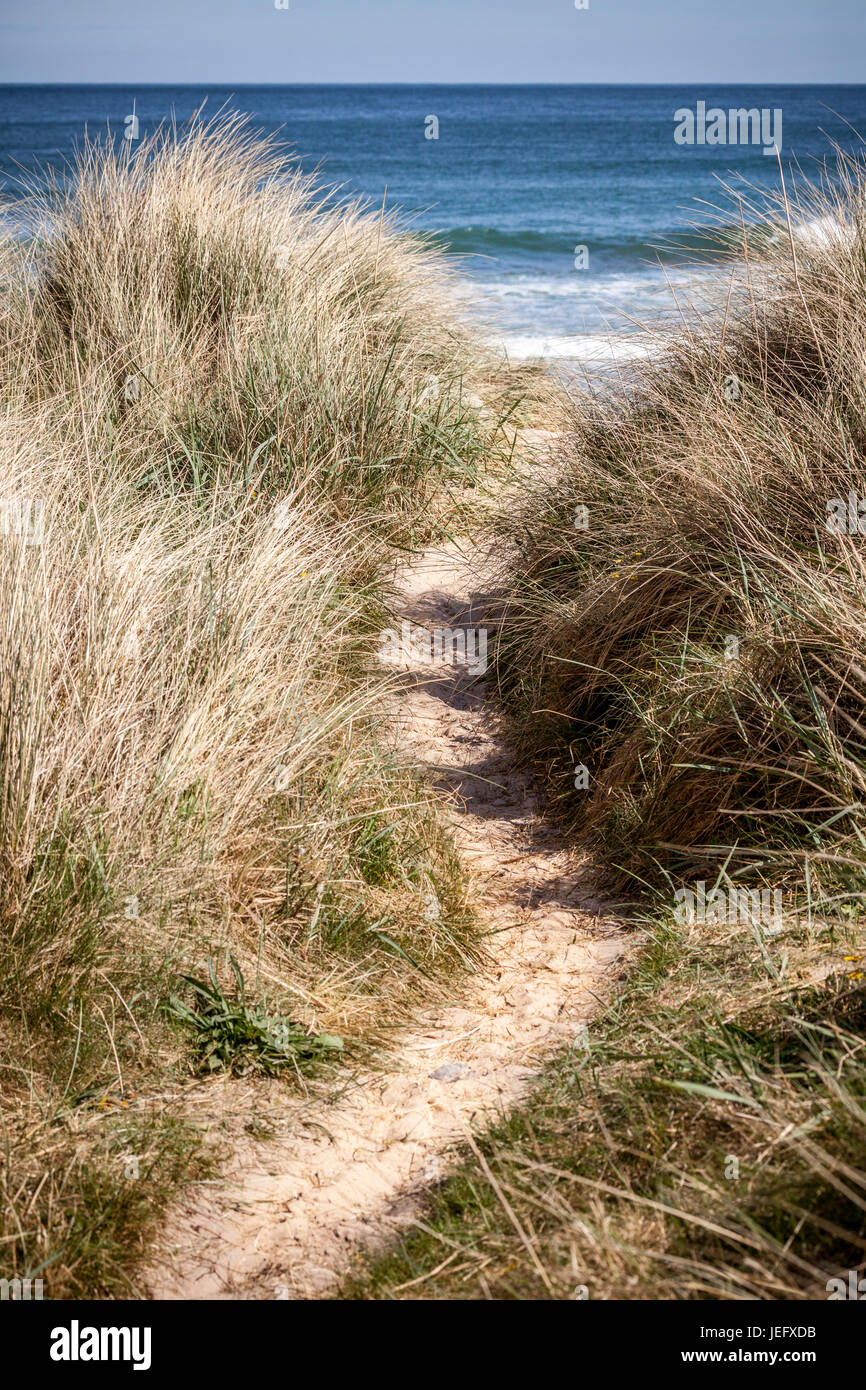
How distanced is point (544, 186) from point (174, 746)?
28019 mm

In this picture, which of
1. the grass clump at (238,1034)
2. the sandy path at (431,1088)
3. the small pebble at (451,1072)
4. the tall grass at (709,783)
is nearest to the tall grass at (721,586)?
the tall grass at (709,783)

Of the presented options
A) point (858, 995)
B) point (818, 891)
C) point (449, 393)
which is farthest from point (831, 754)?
point (449, 393)

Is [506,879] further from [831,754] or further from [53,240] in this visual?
[53,240]

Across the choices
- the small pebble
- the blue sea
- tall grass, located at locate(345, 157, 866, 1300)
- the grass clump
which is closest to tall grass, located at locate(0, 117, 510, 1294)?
the grass clump

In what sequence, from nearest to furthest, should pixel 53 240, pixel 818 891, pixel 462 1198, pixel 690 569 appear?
1. pixel 462 1198
2. pixel 818 891
3. pixel 690 569
4. pixel 53 240

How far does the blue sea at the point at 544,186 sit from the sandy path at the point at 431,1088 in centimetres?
229

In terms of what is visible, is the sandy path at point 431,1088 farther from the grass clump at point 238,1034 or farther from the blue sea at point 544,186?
the blue sea at point 544,186

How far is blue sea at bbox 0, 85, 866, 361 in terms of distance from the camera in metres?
8.53

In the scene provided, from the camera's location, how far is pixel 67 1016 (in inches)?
88.5

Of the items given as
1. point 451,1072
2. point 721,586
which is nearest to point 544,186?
point 721,586

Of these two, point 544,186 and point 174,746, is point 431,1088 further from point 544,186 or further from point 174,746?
point 544,186

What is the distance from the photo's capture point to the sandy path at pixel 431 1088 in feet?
6.63
